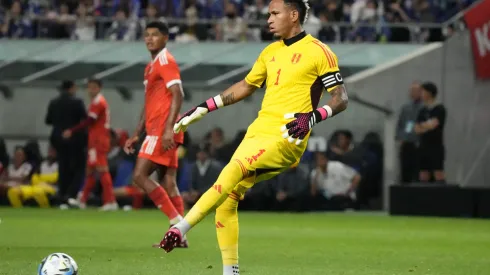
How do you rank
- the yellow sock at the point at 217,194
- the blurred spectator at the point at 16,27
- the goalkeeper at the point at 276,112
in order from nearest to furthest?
the yellow sock at the point at 217,194 < the goalkeeper at the point at 276,112 < the blurred spectator at the point at 16,27

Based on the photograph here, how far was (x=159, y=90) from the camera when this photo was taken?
12.6 metres

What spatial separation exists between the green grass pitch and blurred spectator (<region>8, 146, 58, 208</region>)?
2554 mm

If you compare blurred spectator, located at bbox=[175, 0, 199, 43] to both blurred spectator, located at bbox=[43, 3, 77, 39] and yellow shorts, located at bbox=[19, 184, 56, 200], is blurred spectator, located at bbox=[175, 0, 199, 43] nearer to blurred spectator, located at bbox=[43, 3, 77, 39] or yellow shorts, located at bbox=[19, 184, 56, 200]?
blurred spectator, located at bbox=[43, 3, 77, 39]

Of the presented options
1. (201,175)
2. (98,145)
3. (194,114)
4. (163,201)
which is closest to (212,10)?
(201,175)

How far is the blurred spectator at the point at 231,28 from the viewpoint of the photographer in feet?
88.5

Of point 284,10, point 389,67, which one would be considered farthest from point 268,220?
point 284,10

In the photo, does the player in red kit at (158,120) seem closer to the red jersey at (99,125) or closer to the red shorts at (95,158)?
the red shorts at (95,158)

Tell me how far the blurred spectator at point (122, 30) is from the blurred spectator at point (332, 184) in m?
7.73

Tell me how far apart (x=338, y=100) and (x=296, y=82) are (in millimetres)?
343

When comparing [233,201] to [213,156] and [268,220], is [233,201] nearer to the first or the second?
[268,220]

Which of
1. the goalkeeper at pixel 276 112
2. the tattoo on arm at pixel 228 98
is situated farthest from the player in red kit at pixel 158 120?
the goalkeeper at pixel 276 112

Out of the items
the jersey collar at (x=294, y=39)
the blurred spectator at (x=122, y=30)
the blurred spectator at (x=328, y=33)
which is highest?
the blurred spectator at (x=122, y=30)

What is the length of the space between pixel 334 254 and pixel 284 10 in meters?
3.58

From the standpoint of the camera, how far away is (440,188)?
20.3 metres
